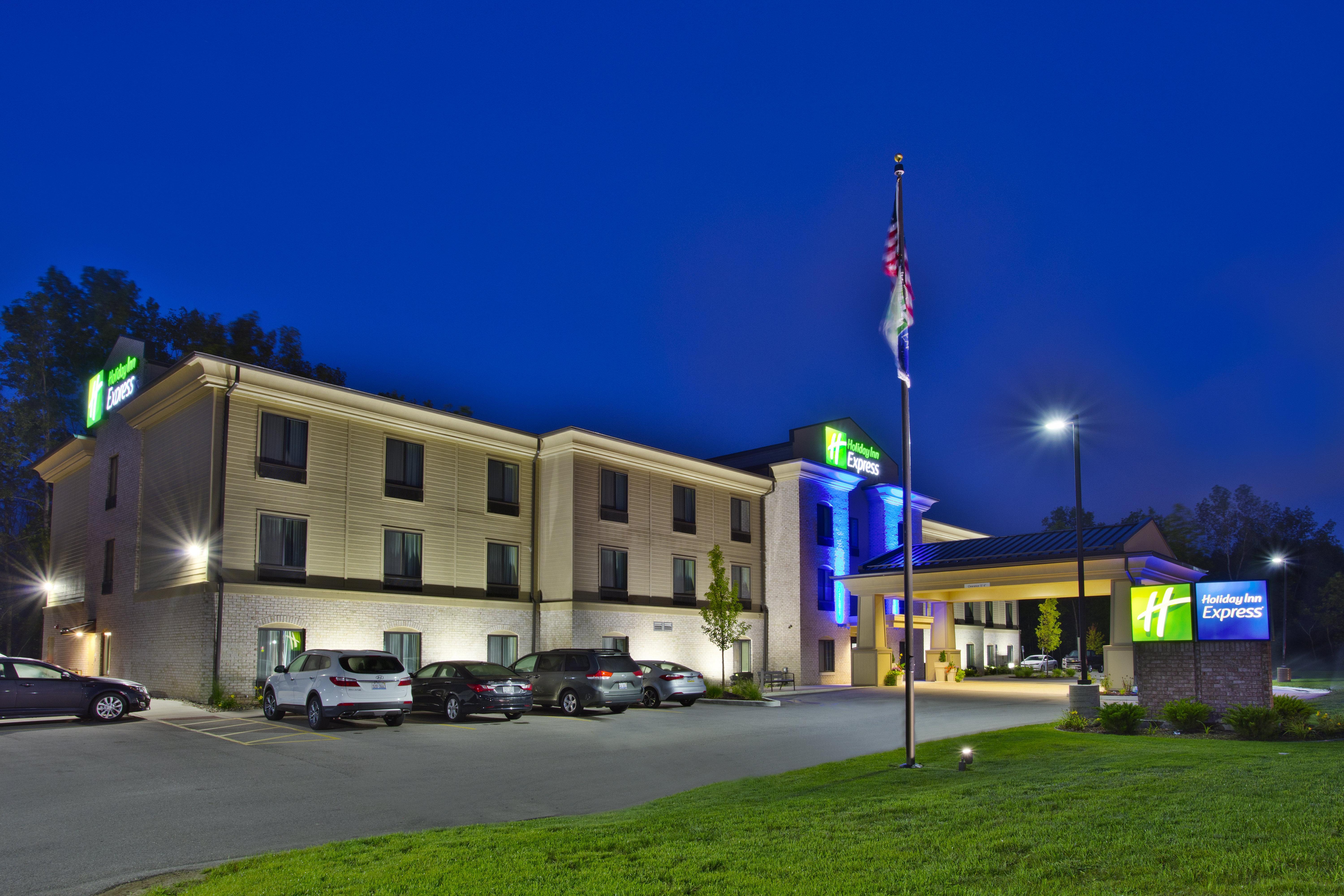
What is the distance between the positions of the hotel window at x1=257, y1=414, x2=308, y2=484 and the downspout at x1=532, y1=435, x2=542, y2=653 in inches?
369

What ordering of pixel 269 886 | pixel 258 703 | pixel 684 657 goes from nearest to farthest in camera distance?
pixel 269 886 < pixel 258 703 < pixel 684 657

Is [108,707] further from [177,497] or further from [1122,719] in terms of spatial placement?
[1122,719]

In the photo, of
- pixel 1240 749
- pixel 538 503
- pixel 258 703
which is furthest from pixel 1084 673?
pixel 258 703

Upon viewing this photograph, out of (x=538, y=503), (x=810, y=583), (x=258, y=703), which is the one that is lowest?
(x=258, y=703)

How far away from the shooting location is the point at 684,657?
39438mm

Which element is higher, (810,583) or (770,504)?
(770,504)

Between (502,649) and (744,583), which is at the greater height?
(744,583)

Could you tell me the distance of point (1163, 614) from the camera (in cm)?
2120

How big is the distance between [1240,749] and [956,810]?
27.7 ft

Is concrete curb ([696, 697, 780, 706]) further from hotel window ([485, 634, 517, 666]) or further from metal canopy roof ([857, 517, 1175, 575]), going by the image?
metal canopy roof ([857, 517, 1175, 575])

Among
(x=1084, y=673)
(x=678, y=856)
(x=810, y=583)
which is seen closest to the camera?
(x=678, y=856)

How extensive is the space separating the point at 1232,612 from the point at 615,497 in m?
22.8

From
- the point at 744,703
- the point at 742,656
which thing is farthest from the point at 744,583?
the point at 744,703

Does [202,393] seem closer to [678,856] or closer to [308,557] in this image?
[308,557]
